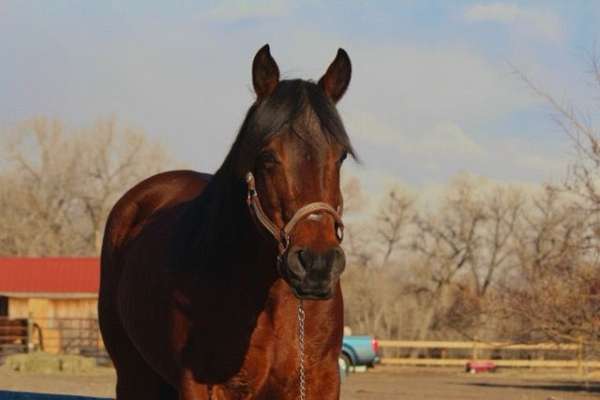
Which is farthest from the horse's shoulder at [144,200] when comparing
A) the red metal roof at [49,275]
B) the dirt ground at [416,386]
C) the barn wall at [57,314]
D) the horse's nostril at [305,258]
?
the red metal roof at [49,275]

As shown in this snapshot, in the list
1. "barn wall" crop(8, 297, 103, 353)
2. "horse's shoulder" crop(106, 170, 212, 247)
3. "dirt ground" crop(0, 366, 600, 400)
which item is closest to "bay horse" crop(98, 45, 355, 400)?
"horse's shoulder" crop(106, 170, 212, 247)

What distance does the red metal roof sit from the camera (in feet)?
135

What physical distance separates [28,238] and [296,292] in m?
61.2

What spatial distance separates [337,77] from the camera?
205 inches

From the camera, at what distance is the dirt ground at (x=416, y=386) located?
20.1 meters

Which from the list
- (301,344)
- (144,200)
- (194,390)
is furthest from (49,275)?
(301,344)

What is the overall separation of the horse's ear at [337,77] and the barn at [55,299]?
29926 millimetres

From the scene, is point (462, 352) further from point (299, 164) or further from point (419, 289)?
point (299, 164)

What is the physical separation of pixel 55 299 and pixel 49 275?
2999 millimetres

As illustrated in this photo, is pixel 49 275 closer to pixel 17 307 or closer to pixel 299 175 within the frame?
pixel 17 307

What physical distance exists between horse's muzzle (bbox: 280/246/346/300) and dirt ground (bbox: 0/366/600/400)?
41.6 ft

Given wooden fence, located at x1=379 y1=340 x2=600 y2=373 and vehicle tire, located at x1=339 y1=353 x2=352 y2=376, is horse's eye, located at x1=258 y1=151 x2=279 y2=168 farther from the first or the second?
wooden fence, located at x1=379 y1=340 x2=600 y2=373

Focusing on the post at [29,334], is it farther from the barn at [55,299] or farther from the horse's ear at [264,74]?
the horse's ear at [264,74]

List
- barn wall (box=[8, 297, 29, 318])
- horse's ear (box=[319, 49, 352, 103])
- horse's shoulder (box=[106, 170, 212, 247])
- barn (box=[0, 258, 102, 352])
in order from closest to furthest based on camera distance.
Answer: horse's ear (box=[319, 49, 352, 103]), horse's shoulder (box=[106, 170, 212, 247]), barn (box=[0, 258, 102, 352]), barn wall (box=[8, 297, 29, 318])
